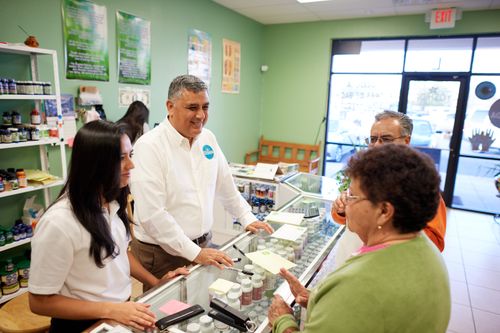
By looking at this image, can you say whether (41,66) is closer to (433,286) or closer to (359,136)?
(433,286)

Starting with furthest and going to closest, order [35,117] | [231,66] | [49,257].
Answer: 1. [231,66]
2. [35,117]
3. [49,257]

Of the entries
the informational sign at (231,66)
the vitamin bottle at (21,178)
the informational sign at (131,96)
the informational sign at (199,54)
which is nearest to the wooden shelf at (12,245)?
the vitamin bottle at (21,178)

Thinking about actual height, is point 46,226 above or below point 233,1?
below

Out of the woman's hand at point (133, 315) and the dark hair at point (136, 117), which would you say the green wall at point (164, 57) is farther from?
the woman's hand at point (133, 315)

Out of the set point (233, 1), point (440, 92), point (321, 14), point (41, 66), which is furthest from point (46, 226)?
point (440, 92)

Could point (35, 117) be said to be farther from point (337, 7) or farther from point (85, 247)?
point (337, 7)

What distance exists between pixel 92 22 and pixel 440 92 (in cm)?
546

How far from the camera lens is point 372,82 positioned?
20.3 feet

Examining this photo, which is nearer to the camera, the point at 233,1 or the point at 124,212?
the point at 124,212

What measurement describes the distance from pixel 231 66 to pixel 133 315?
5.27 metres

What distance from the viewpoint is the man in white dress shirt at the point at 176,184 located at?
1676 mm

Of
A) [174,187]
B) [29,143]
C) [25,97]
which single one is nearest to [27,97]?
[25,97]

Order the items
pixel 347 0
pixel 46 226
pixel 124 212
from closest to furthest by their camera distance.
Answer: pixel 46 226 → pixel 124 212 → pixel 347 0

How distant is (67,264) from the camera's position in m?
1.14
